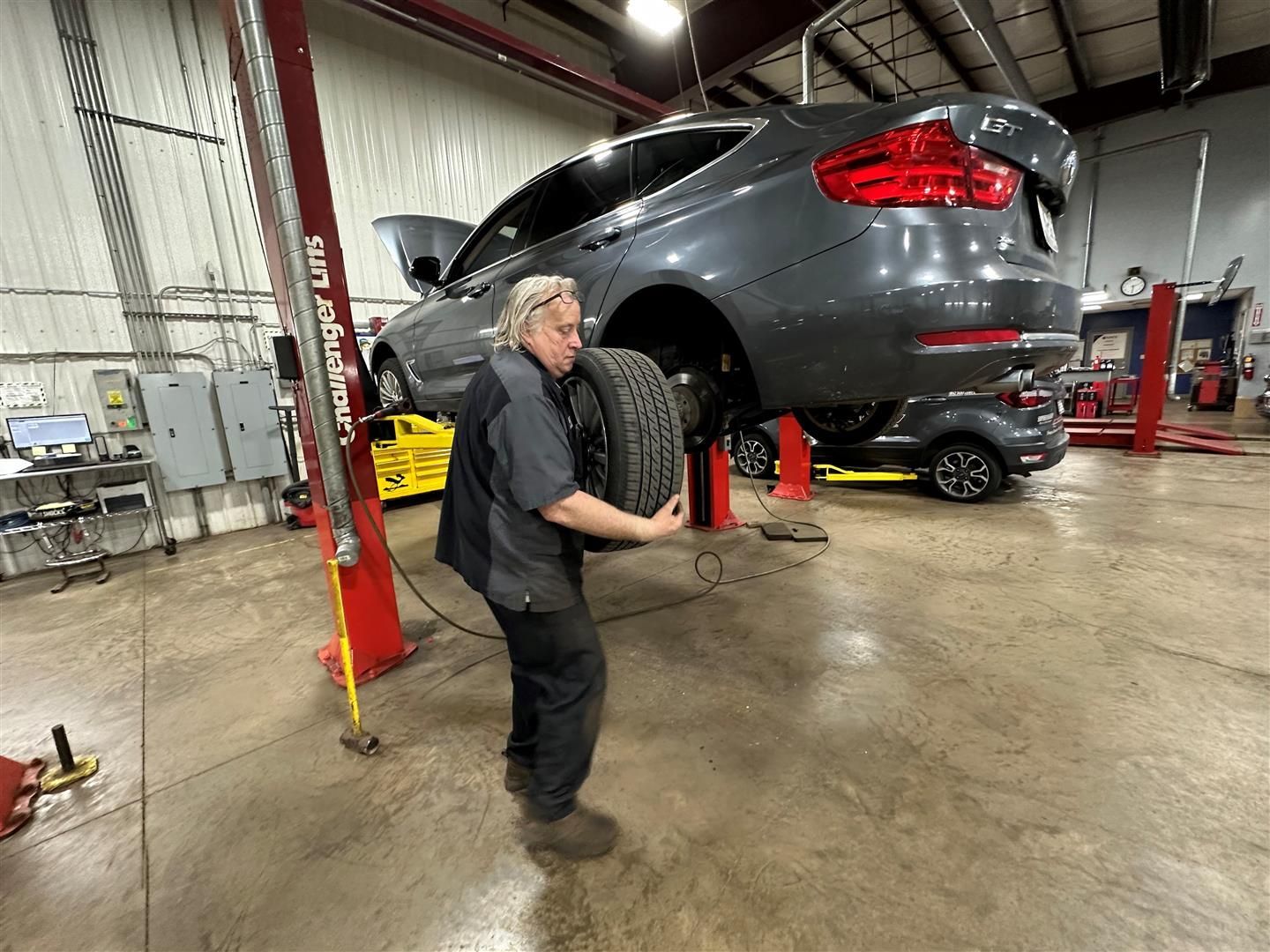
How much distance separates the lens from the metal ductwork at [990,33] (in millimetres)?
5215

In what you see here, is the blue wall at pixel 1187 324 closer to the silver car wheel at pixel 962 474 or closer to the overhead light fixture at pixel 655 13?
the silver car wheel at pixel 962 474

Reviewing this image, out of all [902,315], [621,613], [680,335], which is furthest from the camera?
[621,613]

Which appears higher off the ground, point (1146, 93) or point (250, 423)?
point (1146, 93)

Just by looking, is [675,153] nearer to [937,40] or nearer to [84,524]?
[84,524]

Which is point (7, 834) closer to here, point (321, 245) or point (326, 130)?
point (321, 245)

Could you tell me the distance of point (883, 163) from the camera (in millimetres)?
1320

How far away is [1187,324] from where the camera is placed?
1084 cm

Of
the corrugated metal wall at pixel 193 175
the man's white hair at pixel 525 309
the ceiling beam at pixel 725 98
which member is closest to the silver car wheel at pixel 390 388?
the corrugated metal wall at pixel 193 175

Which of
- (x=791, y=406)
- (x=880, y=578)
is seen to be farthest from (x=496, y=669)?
(x=880, y=578)

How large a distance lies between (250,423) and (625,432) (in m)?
5.01

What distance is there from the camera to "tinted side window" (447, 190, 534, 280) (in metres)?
2.47

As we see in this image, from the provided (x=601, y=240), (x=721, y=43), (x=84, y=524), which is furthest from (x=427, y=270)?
(x=721, y=43)

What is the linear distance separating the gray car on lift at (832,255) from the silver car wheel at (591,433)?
1.65ft

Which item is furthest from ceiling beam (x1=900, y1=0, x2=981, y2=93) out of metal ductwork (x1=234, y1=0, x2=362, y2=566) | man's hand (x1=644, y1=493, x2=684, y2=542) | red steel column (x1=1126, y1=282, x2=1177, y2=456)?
man's hand (x1=644, y1=493, x2=684, y2=542)
